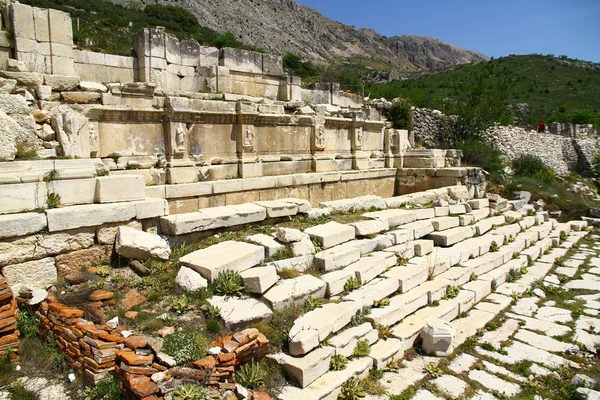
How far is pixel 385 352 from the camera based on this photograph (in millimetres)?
4875

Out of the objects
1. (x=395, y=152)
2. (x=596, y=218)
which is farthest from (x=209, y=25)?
(x=596, y=218)

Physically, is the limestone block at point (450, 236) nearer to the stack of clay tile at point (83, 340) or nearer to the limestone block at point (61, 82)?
the stack of clay tile at point (83, 340)

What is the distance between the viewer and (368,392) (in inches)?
171

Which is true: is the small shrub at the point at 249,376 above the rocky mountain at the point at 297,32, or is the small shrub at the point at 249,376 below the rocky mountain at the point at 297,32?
below

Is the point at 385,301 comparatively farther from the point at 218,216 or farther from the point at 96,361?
the point at 96,361

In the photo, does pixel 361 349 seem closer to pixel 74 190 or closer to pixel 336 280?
pixel 336 280

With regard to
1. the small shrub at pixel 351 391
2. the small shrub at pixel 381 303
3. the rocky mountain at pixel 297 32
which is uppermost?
the rocky mountain at pixel 297 32

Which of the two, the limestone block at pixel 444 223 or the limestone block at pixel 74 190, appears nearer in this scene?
the limestone block at pixel 74 190

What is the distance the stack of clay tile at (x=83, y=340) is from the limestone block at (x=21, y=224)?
988 millimetres

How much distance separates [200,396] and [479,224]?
825cm

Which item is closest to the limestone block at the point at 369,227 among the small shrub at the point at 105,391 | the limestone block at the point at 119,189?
the limestone block at the point at 119,189

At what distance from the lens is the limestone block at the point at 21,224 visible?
4.67 m

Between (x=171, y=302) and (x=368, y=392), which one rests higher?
(x=171, y=302)

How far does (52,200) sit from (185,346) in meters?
2.93
